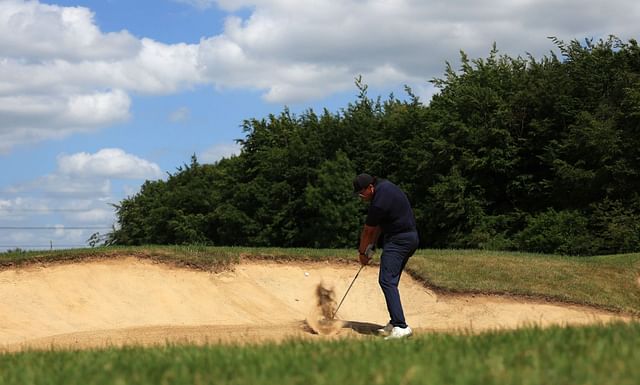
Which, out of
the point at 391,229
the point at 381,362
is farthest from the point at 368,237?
the point at 381,362

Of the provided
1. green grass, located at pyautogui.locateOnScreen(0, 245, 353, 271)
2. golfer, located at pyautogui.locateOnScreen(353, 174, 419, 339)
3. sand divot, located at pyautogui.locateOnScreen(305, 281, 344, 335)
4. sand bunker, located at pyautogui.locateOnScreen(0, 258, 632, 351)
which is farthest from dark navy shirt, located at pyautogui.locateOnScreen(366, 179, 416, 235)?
green grass, located at pyautogui.locateOnScreen(0, 245, 353, 271)

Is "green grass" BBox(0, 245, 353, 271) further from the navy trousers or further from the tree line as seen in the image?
the tree line

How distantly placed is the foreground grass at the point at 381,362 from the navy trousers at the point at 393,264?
13.5 ft

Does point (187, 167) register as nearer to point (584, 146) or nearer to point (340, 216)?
point (340, 216)

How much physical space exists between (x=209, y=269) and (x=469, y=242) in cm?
2313

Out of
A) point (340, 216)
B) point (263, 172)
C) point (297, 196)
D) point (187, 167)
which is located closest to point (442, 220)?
point (340, 216)

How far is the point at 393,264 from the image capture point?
11.7 meters

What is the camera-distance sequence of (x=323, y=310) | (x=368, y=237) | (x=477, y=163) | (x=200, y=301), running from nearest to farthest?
(x=368, y=237), (x=323, y=310), (x=200, y=301), (x=477, y=163)

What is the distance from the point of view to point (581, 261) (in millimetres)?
21016

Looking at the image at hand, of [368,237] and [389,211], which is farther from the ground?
[389,211]

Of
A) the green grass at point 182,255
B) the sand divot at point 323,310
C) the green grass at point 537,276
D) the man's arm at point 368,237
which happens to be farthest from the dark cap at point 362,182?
the green grass at point 182,255

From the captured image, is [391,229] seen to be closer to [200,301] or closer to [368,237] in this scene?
[368,237]

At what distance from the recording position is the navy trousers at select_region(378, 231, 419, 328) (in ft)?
38.0

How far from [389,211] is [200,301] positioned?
7.30 metres
